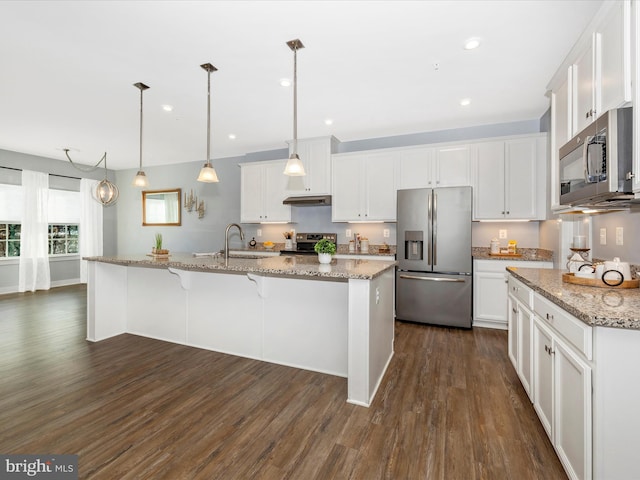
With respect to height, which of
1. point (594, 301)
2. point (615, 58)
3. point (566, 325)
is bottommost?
point (566, 325)

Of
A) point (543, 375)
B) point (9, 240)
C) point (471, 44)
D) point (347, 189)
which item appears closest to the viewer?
point (543, 375)

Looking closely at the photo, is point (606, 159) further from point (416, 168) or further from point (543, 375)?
point (416, 168)

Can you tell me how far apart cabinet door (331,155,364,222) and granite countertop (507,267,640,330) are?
110 inches

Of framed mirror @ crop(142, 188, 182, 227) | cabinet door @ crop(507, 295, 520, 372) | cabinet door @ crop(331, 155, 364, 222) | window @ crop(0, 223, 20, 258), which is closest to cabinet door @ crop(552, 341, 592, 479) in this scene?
cabinet door @ crop(507, 295, 520, 372)

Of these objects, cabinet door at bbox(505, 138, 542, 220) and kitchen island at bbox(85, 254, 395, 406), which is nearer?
kitchen island at bbox(85, 254, 395, 406)

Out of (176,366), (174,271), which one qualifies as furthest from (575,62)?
(176,366)

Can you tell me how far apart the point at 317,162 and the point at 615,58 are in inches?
144

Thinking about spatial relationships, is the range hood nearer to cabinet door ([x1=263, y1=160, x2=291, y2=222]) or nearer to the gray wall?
cabinet door ([x1=263, y1=160, x2=291, y2=222])

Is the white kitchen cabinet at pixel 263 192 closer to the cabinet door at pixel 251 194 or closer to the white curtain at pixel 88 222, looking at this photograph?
the cabinet door at pixel 251 194

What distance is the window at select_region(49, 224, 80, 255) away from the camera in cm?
650

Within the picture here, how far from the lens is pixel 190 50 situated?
2.60m

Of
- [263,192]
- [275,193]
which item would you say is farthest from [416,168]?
[263,192]

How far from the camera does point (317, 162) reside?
495 cm

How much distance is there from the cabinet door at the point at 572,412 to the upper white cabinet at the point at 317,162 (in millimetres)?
3798
